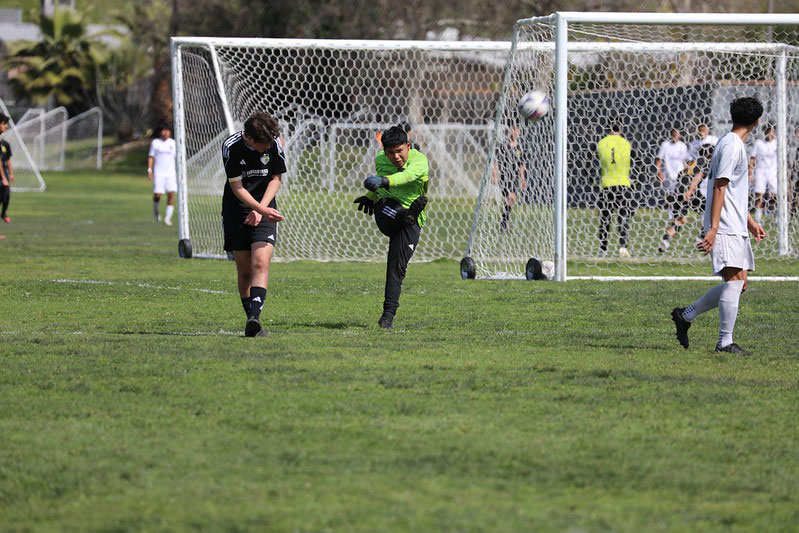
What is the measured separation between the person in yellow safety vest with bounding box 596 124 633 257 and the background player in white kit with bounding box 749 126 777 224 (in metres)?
2.06

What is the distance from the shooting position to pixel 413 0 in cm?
4428

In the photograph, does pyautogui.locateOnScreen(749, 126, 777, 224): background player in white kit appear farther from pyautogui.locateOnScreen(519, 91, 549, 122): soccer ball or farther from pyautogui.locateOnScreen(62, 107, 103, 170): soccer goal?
pyautogui.locateOnScreen(62, 107, 103, 170): soccer goal

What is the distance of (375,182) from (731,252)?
278 cm

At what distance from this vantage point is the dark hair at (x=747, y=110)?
329 inches

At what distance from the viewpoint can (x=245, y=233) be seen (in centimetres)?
935

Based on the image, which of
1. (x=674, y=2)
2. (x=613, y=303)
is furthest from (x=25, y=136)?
(x=613, y=303)

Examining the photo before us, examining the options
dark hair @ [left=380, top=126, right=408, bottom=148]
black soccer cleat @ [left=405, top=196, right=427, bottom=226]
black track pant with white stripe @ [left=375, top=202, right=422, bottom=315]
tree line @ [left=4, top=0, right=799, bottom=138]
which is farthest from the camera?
tree line @ [left=4, top=0, right=799, bottom=138]

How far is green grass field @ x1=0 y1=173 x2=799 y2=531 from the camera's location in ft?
15.7

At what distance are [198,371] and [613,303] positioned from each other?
5528 mm

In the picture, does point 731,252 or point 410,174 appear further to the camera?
point 410,174

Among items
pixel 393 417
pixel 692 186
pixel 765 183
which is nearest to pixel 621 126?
pixel 692 186

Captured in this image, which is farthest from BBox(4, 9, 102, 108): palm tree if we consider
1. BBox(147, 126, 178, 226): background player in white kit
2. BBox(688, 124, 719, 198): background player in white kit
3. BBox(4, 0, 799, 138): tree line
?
BBox(688, 124, 719, 198): background player in white kit

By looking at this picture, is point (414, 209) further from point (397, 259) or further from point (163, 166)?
point (163, 166)

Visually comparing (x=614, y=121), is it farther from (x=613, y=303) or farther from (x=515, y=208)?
(x=613, y=303)
